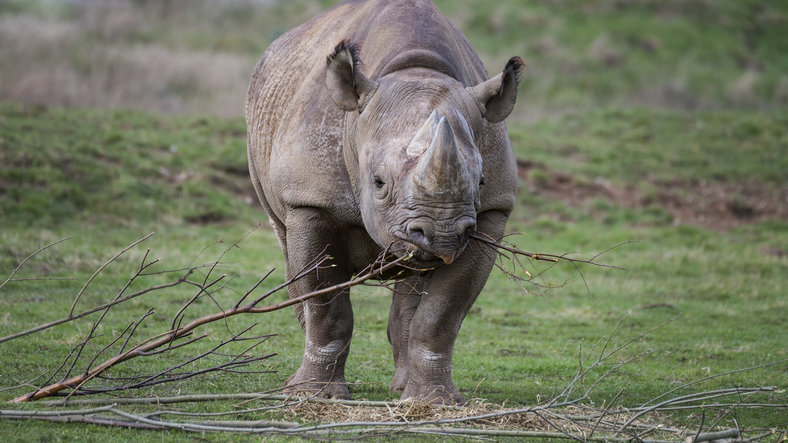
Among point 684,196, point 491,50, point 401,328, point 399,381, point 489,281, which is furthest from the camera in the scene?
point 491,50

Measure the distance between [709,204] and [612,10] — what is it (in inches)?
606

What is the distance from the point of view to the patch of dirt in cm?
1672

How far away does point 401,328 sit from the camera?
7234mm

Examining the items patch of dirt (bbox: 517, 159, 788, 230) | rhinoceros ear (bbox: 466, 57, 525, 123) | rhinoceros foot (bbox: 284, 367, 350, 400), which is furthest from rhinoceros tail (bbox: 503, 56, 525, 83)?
patch of dirt (bbox: 517, 159, 788, 230)

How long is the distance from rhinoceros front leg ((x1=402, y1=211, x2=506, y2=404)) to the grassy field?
59cm

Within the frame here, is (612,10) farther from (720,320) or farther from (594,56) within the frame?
(720,320)

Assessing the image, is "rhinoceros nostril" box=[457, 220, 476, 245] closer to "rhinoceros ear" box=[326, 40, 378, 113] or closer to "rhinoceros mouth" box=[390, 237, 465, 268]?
"rhinoceros mouth" box=[390, 237, 465, 268]

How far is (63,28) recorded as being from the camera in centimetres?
2277

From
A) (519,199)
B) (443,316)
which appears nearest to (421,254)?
(443,316)

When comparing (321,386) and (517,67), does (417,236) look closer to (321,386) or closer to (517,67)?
(517,67)

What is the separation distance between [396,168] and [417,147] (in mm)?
168

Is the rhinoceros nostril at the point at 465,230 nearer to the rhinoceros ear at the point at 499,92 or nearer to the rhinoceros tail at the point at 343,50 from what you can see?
the rhinoceros ear at the point at 499,92

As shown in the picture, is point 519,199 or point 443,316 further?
point 519,199

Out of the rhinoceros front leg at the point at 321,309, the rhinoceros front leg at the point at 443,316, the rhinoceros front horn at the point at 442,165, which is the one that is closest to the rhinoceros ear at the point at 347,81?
the rhinoceros front leg at the point at 321,309
